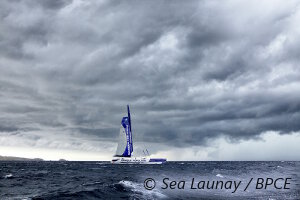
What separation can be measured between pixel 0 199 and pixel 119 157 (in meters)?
113

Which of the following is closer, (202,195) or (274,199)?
(274,199)

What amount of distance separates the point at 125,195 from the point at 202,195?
10.0 metres

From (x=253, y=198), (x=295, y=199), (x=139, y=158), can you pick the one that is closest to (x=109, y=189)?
(x=253, y=198)

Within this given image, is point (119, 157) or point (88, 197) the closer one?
point (88, 197)

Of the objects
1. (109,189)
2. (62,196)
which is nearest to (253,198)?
(109,189)

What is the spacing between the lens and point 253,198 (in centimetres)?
3684

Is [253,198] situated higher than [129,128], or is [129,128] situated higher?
[129,128]

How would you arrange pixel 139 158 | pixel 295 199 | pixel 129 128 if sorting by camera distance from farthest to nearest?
pixel 139 158
pixel 129 128
pixel 295 199

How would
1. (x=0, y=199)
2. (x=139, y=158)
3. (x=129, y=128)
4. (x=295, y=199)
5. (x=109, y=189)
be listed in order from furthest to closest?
(x=139, y=158) < (x=129, y=128) < (x=109, y=189) < (x=0, y=199) < (x=295, y=199)

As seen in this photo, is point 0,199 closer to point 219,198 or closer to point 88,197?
point 88,197

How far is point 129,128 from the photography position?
142m

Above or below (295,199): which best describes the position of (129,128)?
above

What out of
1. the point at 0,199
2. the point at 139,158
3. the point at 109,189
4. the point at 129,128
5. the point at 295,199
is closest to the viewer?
the point at 295,199

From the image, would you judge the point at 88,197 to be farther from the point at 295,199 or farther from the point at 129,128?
the point at 129,128
